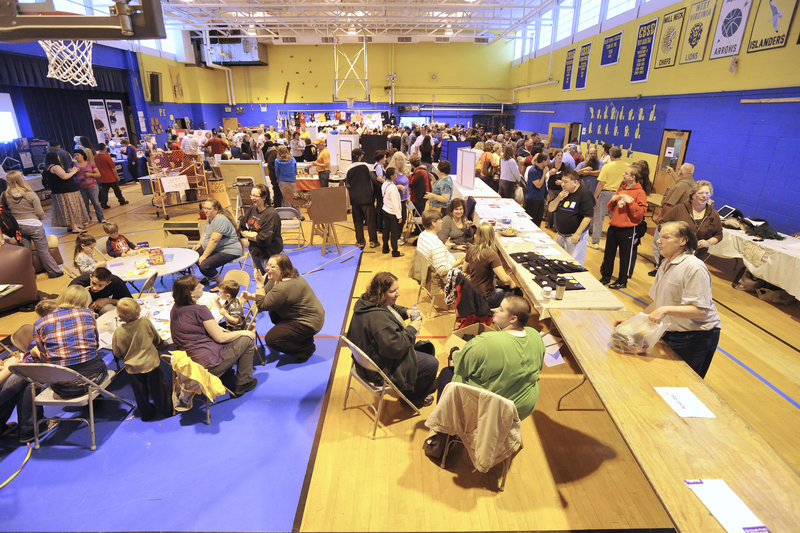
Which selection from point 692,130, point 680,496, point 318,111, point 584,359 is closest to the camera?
point 680,496

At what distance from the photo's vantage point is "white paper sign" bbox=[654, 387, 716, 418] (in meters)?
2.20

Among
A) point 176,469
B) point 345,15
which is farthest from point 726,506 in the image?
point 345,15

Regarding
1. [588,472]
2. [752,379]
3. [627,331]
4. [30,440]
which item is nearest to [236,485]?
[30,440]

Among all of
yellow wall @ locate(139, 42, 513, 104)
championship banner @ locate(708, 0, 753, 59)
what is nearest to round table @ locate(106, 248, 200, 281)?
championship banner @ locate(708, 0, 753, 59)

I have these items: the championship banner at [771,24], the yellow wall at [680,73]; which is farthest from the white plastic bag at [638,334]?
the championship banner at [771,24]

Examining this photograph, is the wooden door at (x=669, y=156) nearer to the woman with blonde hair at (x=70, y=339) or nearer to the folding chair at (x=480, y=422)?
the folding chair at (x=480, y=422)

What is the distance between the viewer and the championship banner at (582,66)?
1262cm

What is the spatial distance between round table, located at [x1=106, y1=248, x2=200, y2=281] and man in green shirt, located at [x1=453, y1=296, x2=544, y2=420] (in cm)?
364

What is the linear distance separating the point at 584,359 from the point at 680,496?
3.21 feet

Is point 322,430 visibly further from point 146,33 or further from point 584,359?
point 146,33

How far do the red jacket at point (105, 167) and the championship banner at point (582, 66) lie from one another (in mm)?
13450

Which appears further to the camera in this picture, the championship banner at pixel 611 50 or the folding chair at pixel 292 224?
the championship banner at pixel 611 50

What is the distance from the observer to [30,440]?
10.6 ft

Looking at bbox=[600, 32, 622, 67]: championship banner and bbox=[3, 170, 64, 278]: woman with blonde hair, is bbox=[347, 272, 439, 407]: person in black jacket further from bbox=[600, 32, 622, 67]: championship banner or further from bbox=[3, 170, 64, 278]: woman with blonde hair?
bbox=[600, 32, 622, 67]: championship banner
